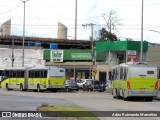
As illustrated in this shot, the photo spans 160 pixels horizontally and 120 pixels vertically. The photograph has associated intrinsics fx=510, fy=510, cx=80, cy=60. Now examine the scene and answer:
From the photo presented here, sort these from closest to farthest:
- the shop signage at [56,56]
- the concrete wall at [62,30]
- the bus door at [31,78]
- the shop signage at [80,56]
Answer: the bus door at [31,78] → the shop signage at [80,56] → the shop signage at [56,56] → the concrete wall at [62,30]

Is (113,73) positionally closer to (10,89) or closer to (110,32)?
(10,89)

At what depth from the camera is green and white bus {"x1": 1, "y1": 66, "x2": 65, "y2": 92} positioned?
5809 centimetres

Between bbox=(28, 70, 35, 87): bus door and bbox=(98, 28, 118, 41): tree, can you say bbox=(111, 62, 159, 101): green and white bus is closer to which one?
bbox=(28, 70, 35, 87): bus door

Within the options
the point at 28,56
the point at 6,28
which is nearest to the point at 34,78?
the point at 28,56

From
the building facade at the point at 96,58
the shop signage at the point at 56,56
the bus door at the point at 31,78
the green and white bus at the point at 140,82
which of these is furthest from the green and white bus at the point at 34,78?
the shop signage at the point at 56,56

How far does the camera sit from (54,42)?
5034 inches

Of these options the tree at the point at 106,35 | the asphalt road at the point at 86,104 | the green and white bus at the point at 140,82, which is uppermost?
A: the tree at the point at 106,35

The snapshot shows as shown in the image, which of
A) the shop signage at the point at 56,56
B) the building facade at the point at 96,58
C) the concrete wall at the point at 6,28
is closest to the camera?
the building facade at the point at 96,58

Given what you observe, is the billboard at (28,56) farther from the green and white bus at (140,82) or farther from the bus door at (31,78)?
the green and white bus at (140,82)

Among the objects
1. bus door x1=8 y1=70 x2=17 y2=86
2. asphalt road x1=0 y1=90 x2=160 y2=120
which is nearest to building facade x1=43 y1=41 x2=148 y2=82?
bus door x1=8 y1=70 x2=17 y2=86

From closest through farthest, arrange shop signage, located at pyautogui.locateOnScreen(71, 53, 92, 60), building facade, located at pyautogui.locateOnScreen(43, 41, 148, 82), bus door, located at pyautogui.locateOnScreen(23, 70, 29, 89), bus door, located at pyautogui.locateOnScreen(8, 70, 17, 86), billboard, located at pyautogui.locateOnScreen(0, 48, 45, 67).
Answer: bus door, located at pyautogui.locateOnScreen(23, 70, 29, 89)
bus door, located at pyautogui.locateOnScreen(8, 70, 17, 86)
building facade, located at pyautogui.locateOnScreen(43, 41, 148, 82)
billboard, located at pyautogui.locateOnScreen(0, 48, 45, 67)
shop signage, located at pyautogui.locateOnScreen(71, 53, 92, 60)

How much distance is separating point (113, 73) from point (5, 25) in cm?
9192

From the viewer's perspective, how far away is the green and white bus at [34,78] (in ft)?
191

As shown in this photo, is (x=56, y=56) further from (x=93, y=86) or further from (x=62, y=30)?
(x=93, y=86)
